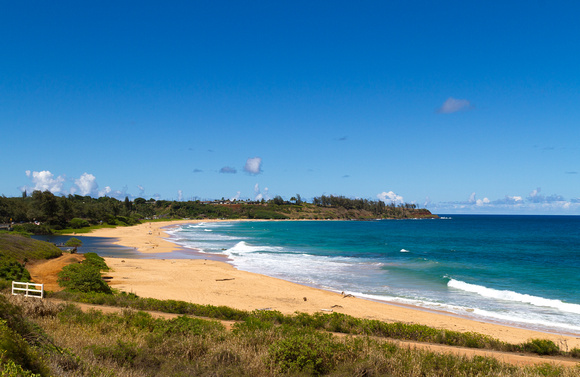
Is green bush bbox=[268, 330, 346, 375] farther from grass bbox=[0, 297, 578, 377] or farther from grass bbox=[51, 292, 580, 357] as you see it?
grass bbox=[51, 292, 580, 357]

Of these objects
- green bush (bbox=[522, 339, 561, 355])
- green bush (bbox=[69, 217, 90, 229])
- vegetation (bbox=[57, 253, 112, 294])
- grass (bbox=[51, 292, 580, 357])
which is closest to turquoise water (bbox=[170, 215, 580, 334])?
green bush (bbox=[522, 339, 561, 355])

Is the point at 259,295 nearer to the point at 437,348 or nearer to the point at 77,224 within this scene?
the point at 437,348

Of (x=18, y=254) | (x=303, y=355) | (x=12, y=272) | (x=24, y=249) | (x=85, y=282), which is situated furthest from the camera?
(x=24, y=249)

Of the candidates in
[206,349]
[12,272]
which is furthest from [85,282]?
[206,349]

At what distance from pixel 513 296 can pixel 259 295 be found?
16081 millimetres

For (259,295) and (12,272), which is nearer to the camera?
(12,272)

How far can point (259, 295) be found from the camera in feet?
75.0

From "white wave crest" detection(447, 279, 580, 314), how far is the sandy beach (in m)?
6.57

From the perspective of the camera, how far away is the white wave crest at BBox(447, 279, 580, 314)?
69.8 feet

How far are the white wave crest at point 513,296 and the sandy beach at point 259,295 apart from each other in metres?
6.57

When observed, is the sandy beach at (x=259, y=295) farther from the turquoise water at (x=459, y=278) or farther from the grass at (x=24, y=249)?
the grass at (x=24, y=249)

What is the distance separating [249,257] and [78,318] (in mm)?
30930

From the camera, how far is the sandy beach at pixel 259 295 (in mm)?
16875

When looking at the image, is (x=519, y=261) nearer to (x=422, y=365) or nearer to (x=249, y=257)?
(x=249, y=257)
